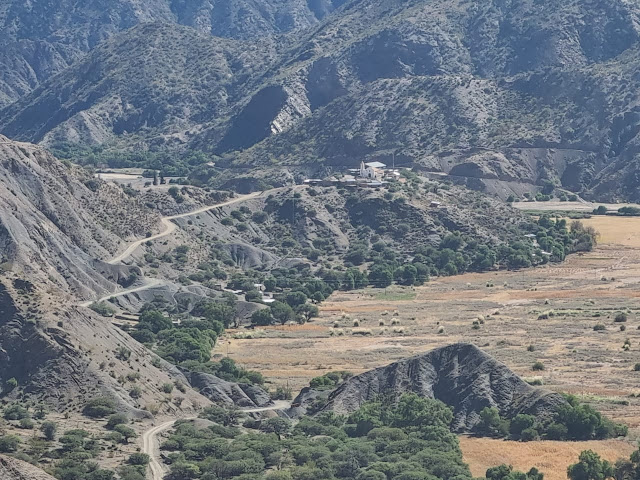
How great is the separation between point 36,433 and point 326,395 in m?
22.2

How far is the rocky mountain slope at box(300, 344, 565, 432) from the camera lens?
302ft

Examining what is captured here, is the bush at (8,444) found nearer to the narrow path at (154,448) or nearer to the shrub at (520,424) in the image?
the narrow path at (154,448)

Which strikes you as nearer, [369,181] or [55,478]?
[55,478]

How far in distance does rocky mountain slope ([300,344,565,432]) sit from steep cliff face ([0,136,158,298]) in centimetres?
2778

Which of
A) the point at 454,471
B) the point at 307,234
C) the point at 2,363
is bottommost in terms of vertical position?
the point at 454,471

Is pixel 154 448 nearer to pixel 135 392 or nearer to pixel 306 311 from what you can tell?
pixel 135 392

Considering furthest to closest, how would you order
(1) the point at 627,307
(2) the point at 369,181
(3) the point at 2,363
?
(2) the point at 369,181 → (1) the point at 627,307 → (3) the point at 2,363

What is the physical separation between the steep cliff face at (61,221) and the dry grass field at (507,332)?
14.1 m

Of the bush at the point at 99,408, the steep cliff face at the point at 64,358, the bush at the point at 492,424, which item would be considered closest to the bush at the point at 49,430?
the bush at the point at 99,408

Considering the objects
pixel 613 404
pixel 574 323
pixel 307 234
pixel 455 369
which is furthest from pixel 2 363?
pixel 307 234

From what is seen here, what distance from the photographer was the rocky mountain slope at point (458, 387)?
92.1 meters

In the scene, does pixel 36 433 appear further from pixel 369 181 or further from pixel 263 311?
pixel 369 181

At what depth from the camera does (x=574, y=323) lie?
430ft

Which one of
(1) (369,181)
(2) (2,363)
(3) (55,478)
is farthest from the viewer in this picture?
(1) (369,181)
